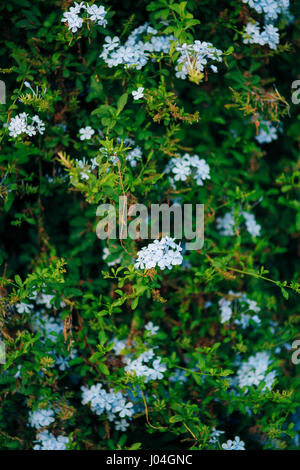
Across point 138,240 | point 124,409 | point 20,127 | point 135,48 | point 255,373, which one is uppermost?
point 135,48

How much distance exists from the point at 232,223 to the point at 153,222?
579 millimetres

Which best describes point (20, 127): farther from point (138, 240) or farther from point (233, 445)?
point (233, 445)

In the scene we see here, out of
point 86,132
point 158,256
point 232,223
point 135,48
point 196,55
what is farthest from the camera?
point 232,223

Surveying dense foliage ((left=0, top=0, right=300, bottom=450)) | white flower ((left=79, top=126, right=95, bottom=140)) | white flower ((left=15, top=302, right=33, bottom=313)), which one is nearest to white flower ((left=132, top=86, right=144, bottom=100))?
dense foliage ((left=0, top=0, right=300, bottom=450))

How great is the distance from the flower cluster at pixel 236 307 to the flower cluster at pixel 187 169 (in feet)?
1.89

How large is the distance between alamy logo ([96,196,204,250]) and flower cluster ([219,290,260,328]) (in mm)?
353

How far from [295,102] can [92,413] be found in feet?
5.93

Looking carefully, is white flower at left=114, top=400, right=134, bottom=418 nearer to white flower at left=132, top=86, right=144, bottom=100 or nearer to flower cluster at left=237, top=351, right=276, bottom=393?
flower cluster at left=237, top=351, right=276, bottom=393

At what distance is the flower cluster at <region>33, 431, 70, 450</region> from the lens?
6.27 feet

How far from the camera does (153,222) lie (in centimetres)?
186

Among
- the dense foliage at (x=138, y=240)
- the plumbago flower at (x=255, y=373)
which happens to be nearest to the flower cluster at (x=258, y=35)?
the dense foliage at (x=138, y=240)

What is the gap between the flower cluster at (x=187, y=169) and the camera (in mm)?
1983

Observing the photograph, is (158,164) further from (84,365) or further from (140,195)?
(84,365)

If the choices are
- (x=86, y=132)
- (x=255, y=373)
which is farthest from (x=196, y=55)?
(x=255, y=373)
